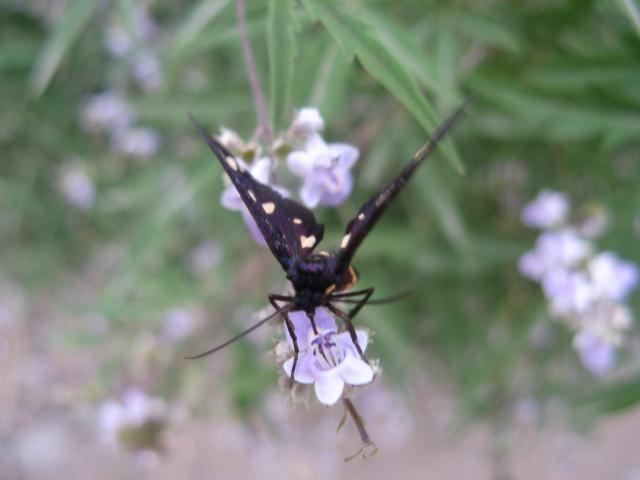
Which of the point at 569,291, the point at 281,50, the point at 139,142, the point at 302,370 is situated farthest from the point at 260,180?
the point at 139,142

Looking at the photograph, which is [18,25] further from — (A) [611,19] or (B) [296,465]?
(B) [296,465]

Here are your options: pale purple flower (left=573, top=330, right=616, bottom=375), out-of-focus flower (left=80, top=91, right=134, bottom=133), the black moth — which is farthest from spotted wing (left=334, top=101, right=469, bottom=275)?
out-of-focus flower (left=80, top=91, right=134, bottom=133)

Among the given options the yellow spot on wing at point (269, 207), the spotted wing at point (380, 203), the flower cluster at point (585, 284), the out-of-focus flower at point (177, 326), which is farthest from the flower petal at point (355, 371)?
the out-of-focus flower at point (177, 326)

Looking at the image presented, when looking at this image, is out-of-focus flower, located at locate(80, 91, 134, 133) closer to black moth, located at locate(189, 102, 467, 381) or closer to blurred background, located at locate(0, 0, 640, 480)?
blurred background, located at locate(0, 0, 640, 480)

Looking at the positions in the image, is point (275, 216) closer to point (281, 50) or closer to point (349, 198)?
point (281, 50)

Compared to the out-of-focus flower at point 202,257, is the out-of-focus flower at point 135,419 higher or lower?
lower

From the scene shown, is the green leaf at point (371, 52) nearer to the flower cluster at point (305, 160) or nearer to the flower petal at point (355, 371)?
the flower cluster at point (305, 160)
